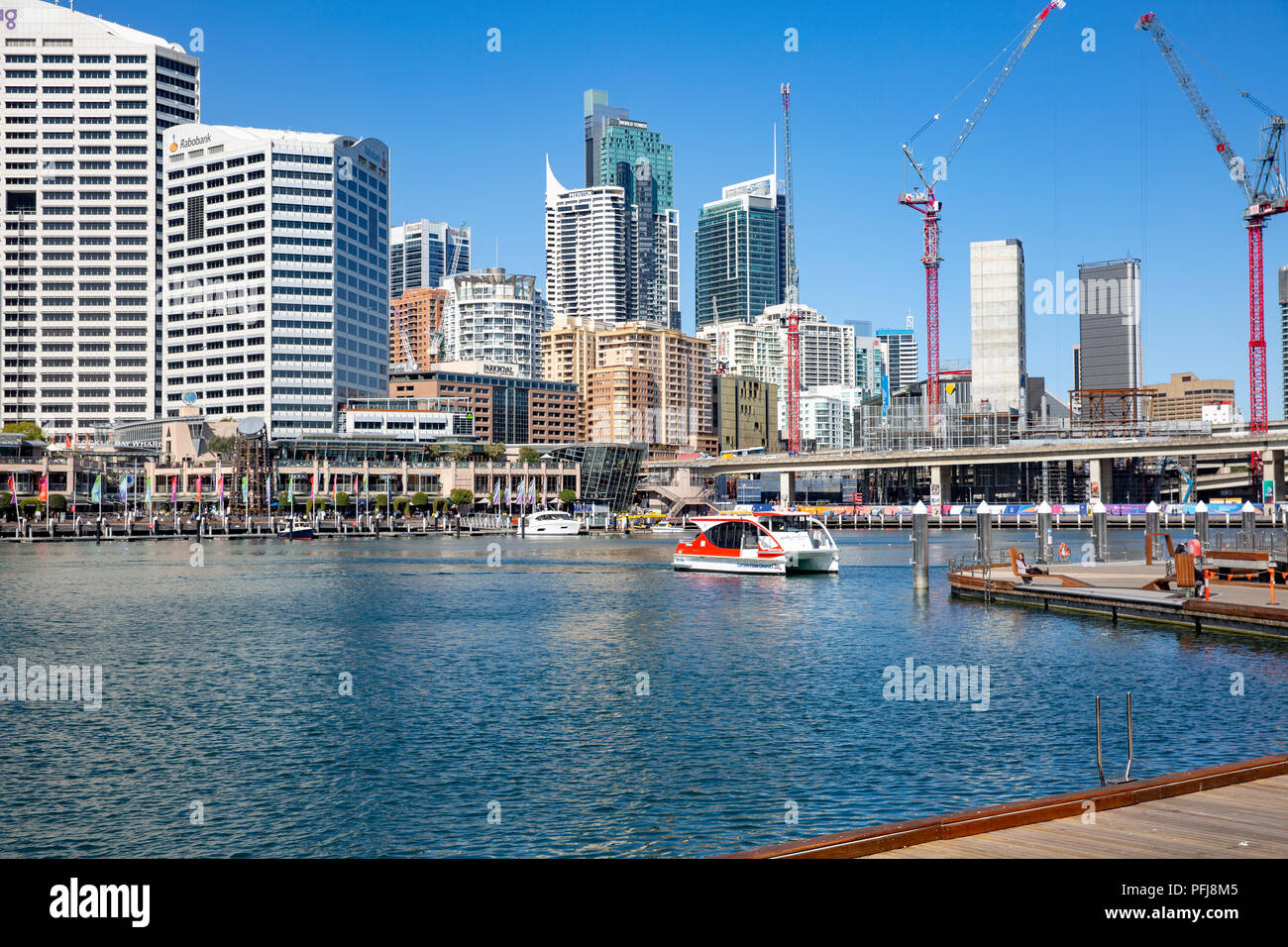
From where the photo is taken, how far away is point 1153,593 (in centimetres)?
5712

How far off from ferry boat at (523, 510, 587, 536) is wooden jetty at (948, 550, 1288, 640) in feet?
406

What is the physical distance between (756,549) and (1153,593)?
43.0 m

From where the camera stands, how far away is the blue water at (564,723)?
24.5m

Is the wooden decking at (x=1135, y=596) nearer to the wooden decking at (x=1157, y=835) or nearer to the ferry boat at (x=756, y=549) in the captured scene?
the ferry boat at (x=756, y=549)

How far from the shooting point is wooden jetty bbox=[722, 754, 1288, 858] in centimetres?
1540

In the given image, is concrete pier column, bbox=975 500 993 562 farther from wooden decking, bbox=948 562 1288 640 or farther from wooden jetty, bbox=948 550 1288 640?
wooden decking, bbox=948 562 1288 640

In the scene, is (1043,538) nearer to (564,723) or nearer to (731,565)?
(731,565)

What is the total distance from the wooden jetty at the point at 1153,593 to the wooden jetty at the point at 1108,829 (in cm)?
3257

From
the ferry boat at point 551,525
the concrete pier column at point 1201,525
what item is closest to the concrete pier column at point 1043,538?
the concrete pier column at point 1201,525

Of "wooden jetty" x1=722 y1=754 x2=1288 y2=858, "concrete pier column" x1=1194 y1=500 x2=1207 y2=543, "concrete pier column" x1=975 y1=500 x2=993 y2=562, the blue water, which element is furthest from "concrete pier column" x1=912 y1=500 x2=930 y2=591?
"wooden jetty" x1=722 y1=754 x2=1288 y2=858
